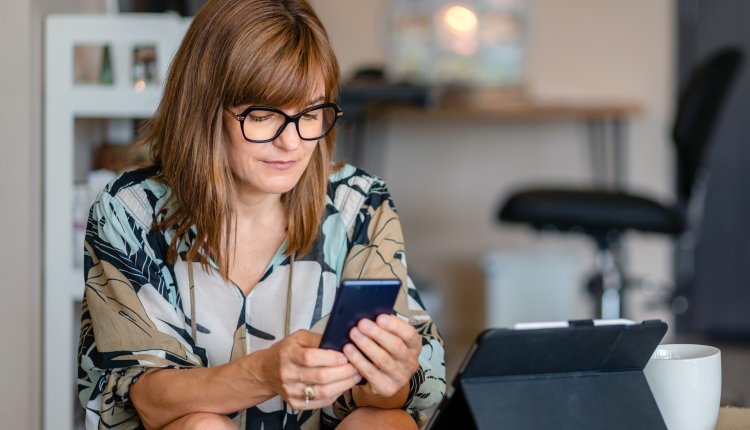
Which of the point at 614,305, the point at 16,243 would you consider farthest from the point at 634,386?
the point at 614,305

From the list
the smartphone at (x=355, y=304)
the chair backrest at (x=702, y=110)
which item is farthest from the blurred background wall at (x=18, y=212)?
the chair backrest at (x=702, y=110)

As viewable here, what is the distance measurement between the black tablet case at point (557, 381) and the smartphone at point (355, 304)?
103 mm

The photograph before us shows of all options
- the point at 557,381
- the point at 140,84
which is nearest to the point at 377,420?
the point at 557,381

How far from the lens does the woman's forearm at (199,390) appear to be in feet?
3.47

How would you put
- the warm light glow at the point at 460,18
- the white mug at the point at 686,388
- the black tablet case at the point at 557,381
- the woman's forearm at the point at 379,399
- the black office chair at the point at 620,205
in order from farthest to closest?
the warm light glow at the point at 460,18, the black office chair at the point at 620,205, the woman's forearm at the point at 379,399, the white mug at the point at 686,388, the black tablet case at the point at 557,381

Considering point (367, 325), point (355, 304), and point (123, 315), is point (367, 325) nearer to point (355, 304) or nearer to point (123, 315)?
point (355, 304)

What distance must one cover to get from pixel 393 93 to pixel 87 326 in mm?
1626

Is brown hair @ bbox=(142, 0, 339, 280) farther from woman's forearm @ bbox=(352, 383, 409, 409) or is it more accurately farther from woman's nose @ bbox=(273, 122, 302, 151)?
woman's forearm @ bbox=(352, 383, 409, 409)

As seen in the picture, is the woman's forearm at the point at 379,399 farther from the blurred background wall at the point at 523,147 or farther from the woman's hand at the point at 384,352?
the blurred background wall at the point at 523,147

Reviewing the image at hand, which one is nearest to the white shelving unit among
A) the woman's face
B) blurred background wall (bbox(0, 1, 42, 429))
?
blurred background wall (bbox(0, 1, 42, 429))

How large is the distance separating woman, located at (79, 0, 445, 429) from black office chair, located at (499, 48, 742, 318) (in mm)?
1255

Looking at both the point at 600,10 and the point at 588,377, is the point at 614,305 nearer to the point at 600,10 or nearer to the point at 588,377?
the point at 600,10

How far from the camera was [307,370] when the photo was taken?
980 millimetres

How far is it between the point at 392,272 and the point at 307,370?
0.29 m
